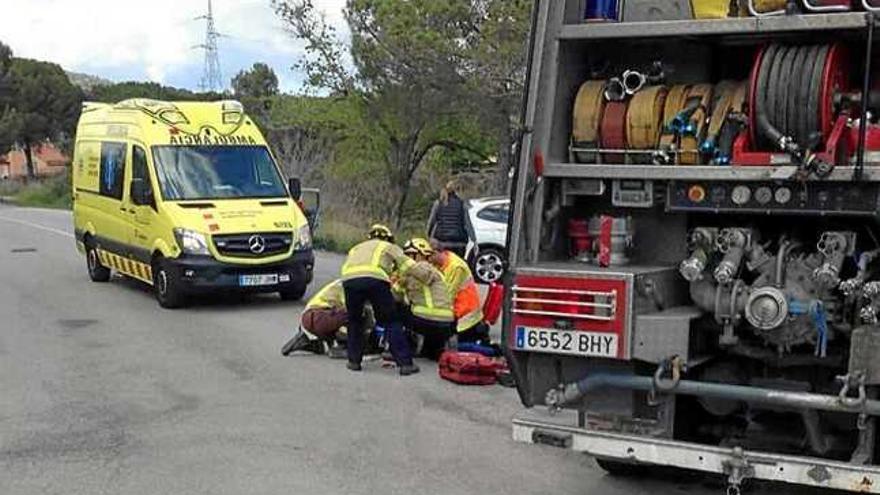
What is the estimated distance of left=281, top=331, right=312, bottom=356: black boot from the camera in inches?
429

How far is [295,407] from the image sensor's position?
28.6 ft

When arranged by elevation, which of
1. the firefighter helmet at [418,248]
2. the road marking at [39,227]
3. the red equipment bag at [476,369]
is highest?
the firefighter helmet at [418,248]

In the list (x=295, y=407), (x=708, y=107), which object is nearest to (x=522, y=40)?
(x=295, y=407)

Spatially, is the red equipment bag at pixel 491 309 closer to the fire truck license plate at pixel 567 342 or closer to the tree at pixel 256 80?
the fire truck license plate at pixel 567 342

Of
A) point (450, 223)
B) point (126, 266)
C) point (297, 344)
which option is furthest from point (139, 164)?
point (297, 344)

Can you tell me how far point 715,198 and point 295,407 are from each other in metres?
4.43

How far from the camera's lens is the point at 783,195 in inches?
199

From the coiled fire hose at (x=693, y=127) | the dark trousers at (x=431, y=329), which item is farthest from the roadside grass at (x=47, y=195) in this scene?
the coiled fire hose at (x=693, y=127)

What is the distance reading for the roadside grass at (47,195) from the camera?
51.5 metres

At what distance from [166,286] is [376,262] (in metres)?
4.79

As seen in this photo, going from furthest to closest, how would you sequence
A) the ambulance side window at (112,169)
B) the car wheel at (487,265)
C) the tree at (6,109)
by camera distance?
the tree at (6,109) → the car wheel at (487,265) → the ambulance side window at (112,169)

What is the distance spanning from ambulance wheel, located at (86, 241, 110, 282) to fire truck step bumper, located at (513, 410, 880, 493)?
40.5ft

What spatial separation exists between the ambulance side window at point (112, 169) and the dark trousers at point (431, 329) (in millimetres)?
6224

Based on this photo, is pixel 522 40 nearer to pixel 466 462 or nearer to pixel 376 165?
pixel 376 165
